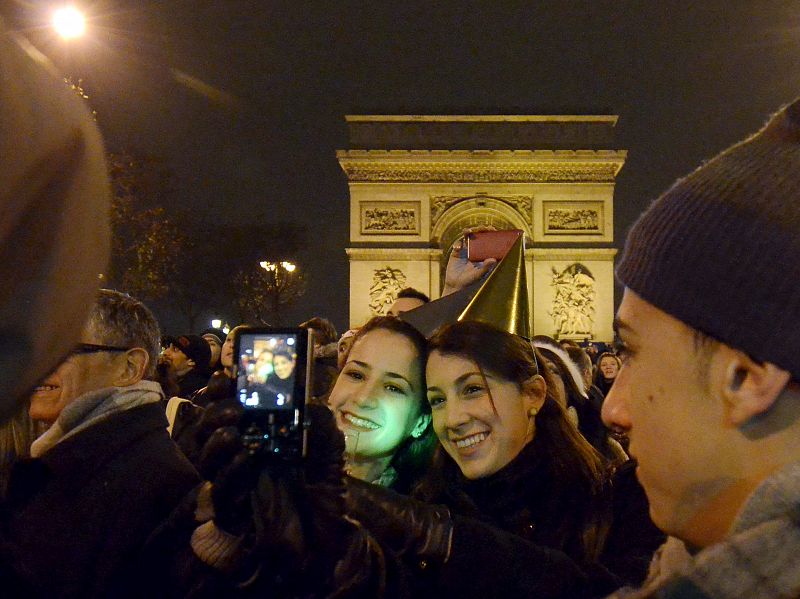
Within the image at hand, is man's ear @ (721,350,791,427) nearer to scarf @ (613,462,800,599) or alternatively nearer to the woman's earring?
scarf @ (613,462,800,599)

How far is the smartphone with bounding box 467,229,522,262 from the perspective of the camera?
408cm

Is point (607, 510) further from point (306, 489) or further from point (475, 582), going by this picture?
point (306, 489)

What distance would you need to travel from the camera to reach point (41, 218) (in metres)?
0.93

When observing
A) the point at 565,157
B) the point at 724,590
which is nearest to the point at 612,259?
the point at 565,157

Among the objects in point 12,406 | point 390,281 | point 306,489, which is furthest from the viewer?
point 390,281

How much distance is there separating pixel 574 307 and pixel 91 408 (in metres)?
27.3

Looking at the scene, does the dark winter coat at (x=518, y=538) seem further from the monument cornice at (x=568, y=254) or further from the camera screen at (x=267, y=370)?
the monument cornice at (x=568, y=254)

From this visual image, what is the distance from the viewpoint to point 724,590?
0.95 meters

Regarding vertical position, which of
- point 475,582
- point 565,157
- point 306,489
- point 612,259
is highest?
point 565,157

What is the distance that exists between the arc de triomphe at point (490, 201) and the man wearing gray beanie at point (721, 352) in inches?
1055

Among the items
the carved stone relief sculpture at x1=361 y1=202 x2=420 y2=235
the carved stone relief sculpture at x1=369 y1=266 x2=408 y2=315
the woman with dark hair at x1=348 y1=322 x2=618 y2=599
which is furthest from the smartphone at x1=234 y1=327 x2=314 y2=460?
the carved stone relief sculpture at x1=361 y1=202 x2=420 y2=235

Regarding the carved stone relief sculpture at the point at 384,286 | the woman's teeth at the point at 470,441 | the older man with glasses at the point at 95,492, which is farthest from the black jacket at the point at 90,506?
the carved stone relief sculpture at the point at 384,286

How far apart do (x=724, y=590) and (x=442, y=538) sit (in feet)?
3.76

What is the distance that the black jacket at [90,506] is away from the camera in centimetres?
211
